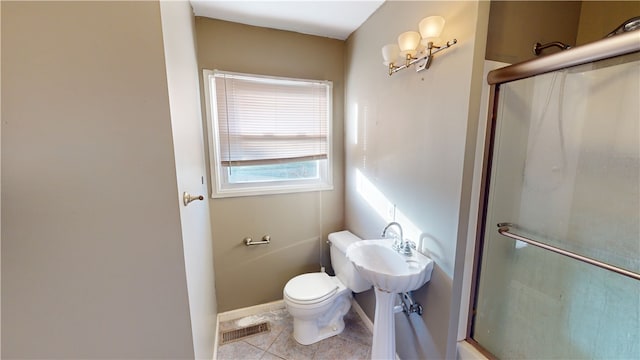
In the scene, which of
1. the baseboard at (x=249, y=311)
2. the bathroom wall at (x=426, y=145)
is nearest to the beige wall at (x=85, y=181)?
the bathroom wall at (x=426, y=145)

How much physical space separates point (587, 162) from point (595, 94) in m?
0.31

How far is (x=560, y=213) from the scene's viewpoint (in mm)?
1233

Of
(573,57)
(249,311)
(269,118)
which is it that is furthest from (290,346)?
(573,57)

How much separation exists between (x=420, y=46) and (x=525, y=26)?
0.49 m

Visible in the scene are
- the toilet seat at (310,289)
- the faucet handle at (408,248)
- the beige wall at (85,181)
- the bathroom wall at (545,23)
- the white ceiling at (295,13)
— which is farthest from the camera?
the toilet seat at (310,289)

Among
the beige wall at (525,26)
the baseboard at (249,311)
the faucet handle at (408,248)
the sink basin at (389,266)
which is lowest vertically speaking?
the baseboard at (249,311)

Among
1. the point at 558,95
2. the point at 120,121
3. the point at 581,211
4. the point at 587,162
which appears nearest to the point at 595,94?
the point at 558,95

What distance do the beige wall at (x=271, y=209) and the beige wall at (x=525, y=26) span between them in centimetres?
121

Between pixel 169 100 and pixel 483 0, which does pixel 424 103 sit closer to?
pixel 483 0

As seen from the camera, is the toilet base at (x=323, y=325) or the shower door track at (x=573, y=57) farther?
the toilet base at (x=323, y=325)

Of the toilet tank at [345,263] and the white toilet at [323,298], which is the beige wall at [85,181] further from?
the toilet tank at [345,263]

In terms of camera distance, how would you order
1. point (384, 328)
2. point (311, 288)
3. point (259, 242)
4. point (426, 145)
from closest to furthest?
point (426, 145), point (384, 328), point (311, 288), point (259, 242)

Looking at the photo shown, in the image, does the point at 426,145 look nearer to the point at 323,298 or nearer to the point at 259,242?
the point at 323,298

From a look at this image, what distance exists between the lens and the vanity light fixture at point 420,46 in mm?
1146
